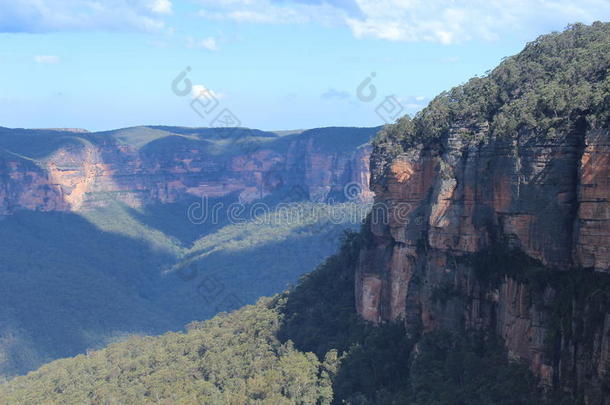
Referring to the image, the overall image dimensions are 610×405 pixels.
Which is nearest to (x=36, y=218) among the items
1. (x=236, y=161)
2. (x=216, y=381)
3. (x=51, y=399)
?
(x=236, y=161)

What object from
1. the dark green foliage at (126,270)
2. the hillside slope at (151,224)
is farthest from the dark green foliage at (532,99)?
the hillside slope at (151,224)

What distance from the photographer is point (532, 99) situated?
30.5m

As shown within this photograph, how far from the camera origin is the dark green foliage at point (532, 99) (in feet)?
91.5

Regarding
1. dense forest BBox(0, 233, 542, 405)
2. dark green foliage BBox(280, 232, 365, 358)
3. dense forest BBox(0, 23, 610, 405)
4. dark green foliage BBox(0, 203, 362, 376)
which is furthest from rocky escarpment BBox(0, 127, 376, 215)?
dark green foliage BBox(280, 232, 365, 358)

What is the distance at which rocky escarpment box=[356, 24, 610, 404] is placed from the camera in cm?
2591

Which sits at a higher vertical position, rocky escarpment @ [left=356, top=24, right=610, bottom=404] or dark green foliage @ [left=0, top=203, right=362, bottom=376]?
rocky escarpment @ [left=356, top=24, right=610, bottom=404]

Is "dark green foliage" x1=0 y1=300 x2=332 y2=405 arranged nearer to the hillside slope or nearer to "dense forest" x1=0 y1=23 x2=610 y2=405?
"dense forest" x1=0 y1=23 x2=610 y2=405

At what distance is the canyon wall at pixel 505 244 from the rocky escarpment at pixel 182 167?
73703mm

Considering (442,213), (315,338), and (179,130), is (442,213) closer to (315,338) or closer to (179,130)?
(315,338)

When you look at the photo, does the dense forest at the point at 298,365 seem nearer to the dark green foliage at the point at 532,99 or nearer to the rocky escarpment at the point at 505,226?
the rocky escarpment at the point at 505,226

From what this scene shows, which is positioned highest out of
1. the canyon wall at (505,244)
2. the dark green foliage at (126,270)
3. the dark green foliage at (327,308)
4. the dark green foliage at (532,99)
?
the dark green foliage at (532,99)

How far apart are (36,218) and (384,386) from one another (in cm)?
8304

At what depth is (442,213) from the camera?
33.6 meters

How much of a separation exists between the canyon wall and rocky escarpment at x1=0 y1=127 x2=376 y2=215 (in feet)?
242
